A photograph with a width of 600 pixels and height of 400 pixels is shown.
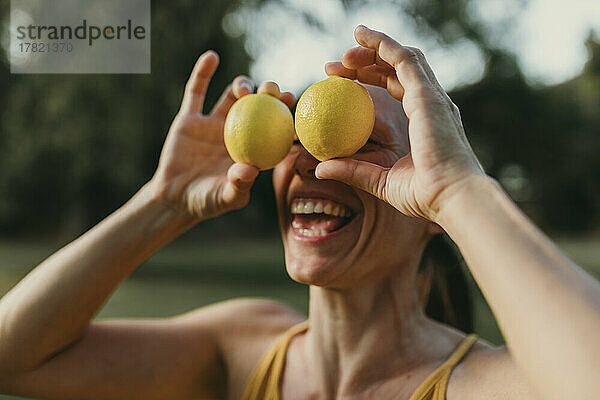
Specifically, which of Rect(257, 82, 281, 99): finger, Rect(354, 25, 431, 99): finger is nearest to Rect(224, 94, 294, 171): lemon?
Rect(257, 82, 281, 99): finger

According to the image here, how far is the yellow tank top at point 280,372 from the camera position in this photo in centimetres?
200

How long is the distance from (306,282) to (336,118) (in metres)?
0.58

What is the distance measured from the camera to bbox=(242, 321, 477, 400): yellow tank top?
6.57 ft

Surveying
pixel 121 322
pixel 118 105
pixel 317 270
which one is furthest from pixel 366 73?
pixel 118 105

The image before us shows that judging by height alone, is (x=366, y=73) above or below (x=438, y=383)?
above

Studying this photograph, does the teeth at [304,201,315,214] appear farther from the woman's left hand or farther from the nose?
the woman's left hand

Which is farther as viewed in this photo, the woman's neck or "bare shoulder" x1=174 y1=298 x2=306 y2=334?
"bare shoulder" x1=174 y1=298 x2=306 y2=334

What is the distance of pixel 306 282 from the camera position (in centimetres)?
201

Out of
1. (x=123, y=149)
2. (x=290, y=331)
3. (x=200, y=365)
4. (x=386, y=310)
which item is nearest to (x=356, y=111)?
(x=386, y=310)

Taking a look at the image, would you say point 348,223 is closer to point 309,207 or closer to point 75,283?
point 309,207

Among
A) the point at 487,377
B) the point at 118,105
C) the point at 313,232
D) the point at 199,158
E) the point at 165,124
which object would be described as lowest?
the point at 487,377

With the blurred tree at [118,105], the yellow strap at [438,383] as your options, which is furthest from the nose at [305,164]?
the blurred tree at [118,105]

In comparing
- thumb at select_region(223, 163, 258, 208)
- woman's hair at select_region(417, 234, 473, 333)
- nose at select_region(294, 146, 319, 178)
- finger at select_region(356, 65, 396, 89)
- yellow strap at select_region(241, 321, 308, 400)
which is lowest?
yellow strap at select_region(241, 321, 308, 400)

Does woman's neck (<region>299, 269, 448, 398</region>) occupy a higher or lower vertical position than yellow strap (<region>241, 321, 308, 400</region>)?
higher
